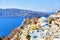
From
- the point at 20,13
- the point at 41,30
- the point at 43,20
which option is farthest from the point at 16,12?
the point at 41,30

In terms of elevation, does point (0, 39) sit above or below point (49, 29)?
below

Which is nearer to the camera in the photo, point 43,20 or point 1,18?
point 43,20

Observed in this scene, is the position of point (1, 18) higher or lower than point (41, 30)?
lower

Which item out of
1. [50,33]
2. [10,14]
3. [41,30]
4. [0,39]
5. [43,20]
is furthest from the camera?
[10,14]

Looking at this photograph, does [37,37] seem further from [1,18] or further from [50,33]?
[1,18]

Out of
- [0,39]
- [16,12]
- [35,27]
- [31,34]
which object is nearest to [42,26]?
[35,27]

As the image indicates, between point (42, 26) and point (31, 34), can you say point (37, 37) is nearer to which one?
point (31, 34)

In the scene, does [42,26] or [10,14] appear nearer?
[42,26]

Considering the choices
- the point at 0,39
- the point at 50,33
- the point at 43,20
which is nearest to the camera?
the point at 50,33

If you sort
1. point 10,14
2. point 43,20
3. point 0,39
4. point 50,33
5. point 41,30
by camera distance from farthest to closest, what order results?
1. point 10,14
2. point 0,39
3. point 43,20
4. point 41,30
5. point 50,33
